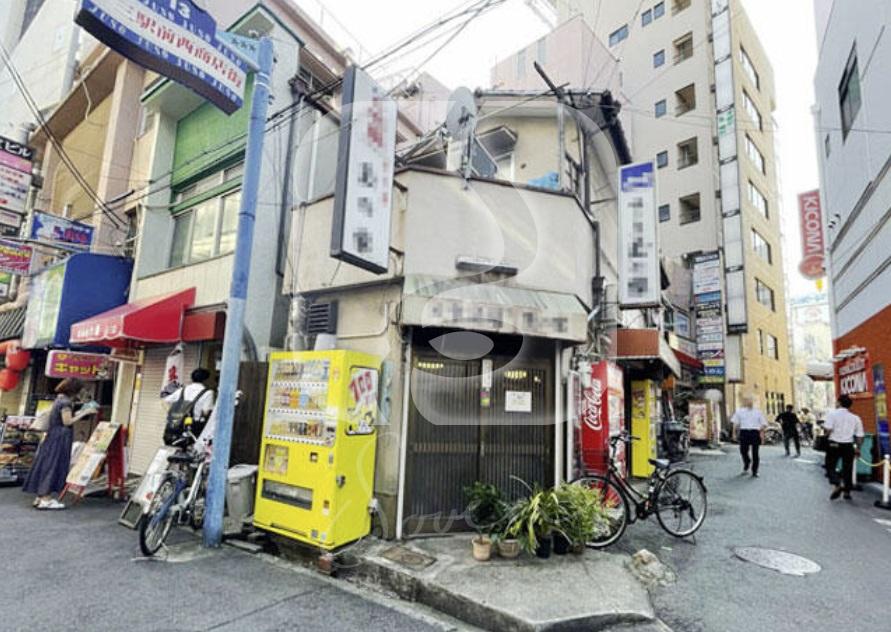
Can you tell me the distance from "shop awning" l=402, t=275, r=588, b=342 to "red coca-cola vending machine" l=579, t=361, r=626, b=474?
1518 millimetres

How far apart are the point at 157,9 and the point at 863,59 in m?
14.1

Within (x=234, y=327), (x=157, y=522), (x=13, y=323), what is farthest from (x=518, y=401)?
(x=13, y=323)

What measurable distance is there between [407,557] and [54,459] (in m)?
6.71

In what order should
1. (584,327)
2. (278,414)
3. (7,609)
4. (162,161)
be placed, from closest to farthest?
(7,609)
(278,414)
(584,327)
(162,161)

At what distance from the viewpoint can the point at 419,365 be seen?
6410 mm

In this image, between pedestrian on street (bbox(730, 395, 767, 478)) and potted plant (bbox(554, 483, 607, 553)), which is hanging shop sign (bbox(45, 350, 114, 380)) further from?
pedestrian on street (bbox(730, 395, 767, 478))

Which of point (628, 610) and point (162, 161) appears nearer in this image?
point (628, 610)

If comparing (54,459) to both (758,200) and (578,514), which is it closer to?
(578,514)

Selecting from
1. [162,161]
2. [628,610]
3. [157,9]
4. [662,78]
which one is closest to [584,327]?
[628,610]

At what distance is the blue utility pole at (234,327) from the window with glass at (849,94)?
13.9m

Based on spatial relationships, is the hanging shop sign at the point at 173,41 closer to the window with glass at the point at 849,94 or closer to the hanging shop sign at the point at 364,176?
the hanging shop sign at the point at 364,176

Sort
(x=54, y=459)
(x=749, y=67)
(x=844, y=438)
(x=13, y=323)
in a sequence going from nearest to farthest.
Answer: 1. (x=54, y=459)
2. (x=844, y=438)
3. (x=13, y=323)
4. (x=749, y=67)

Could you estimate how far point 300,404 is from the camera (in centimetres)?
588

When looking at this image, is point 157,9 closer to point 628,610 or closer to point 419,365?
point 419,365
